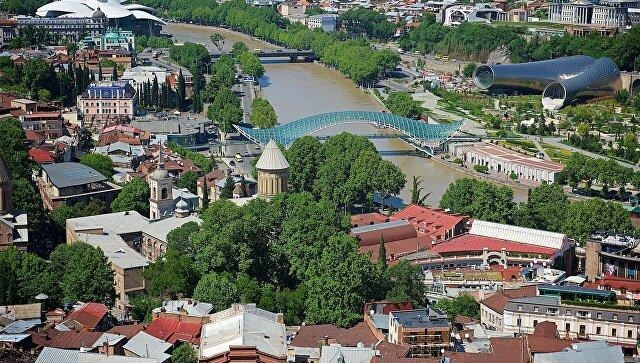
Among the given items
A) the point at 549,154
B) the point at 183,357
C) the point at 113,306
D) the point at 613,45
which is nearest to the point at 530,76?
the point at 613,45

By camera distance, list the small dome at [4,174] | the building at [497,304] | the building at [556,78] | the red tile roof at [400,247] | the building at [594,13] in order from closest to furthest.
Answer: the building at [497,304] → the small dome at [4,174] → the red tile roof at [400,247] → the building at [556,78] → the building at [594,13]

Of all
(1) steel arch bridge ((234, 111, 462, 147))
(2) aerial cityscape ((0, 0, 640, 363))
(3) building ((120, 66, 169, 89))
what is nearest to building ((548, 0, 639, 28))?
(2) aerial cityscape ((0, 0, 640, 363))

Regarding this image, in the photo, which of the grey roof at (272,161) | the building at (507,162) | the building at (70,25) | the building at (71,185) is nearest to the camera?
the grey roof at (272,161)

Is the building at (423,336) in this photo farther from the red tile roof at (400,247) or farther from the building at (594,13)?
the building at (594,13)

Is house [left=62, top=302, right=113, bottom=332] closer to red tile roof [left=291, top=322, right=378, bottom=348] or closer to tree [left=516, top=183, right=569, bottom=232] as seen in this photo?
red tile roof [left=291, top=322, right=378, bottom=348]

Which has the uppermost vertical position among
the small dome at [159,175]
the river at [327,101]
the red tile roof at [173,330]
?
the small dome at [159,175]

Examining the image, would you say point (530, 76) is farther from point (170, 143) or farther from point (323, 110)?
point (170, 143)

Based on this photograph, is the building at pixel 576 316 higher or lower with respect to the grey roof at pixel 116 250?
higher

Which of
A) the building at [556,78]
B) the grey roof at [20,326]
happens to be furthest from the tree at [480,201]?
the building at [556,78]
